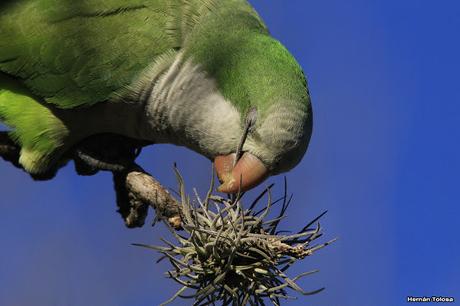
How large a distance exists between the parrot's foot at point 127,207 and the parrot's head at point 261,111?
0.79m

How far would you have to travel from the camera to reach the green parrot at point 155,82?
14.2 ft

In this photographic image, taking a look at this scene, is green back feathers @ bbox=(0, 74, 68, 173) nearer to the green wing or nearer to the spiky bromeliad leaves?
the green wing

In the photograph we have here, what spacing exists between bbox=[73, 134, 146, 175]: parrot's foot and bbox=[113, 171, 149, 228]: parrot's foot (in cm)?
10

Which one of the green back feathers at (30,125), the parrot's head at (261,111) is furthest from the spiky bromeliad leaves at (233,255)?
the green back feathers at (30,125)

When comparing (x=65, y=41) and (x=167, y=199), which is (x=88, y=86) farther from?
(x=167, y=199)

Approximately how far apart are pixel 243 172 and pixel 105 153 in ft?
4.42

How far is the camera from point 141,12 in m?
4.78

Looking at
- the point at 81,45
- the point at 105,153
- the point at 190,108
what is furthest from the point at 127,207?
the point at 81,45

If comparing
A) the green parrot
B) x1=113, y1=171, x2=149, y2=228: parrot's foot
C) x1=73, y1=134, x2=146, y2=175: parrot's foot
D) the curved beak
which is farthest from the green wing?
the curved beak

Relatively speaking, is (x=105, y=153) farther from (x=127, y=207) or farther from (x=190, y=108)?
(x=190, y=108)

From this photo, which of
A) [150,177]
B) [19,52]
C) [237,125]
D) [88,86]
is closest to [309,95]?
[237,125]

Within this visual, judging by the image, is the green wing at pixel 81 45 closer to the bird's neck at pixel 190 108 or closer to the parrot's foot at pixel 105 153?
the bird's neck at pixel 190 108

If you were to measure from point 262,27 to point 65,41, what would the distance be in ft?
4.72

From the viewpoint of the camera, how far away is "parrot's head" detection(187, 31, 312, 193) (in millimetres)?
4230
